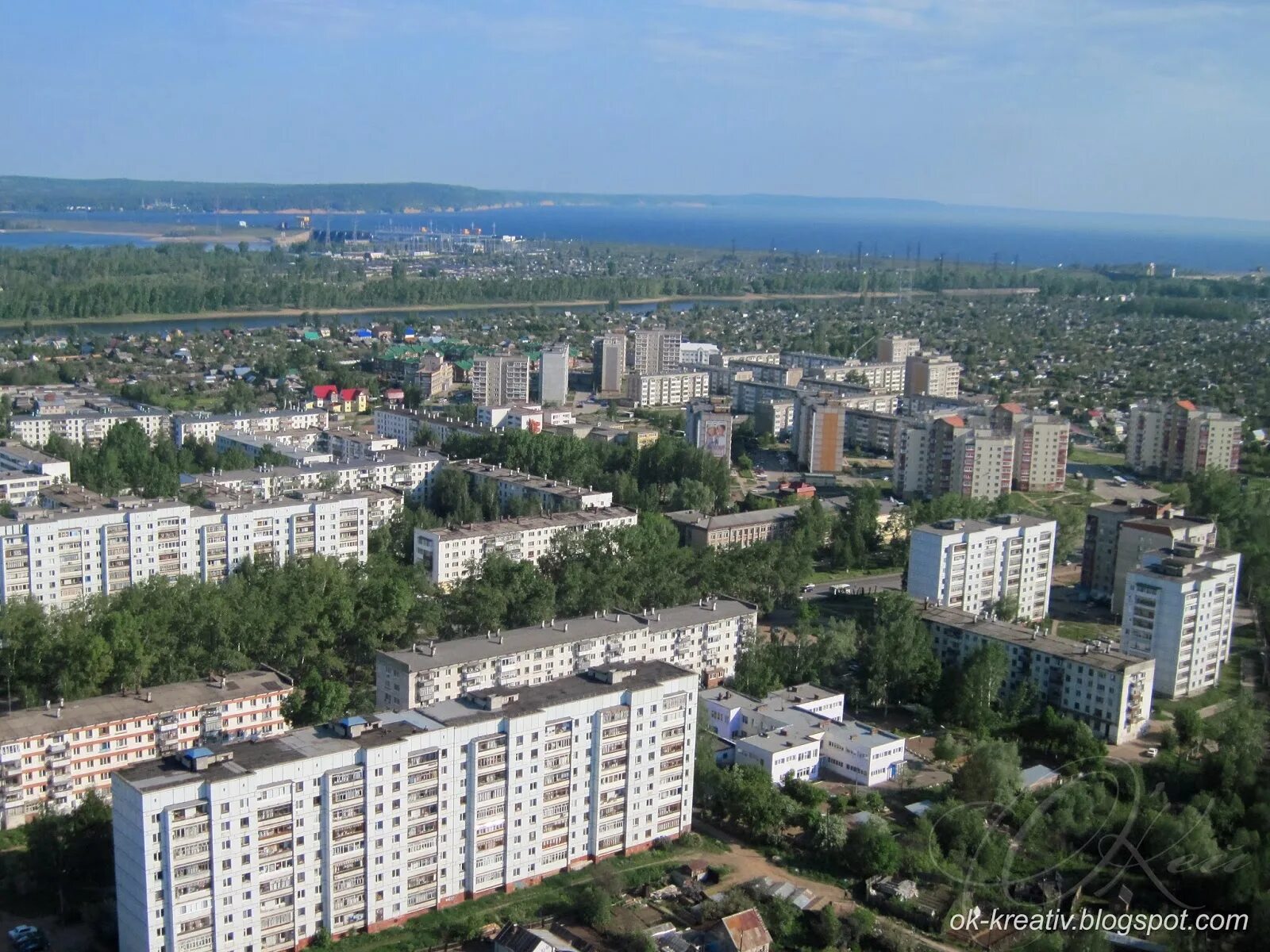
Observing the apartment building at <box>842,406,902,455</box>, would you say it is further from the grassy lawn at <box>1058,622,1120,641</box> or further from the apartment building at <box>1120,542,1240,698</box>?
the apartment building at <box>1120,542,1240,698</box>

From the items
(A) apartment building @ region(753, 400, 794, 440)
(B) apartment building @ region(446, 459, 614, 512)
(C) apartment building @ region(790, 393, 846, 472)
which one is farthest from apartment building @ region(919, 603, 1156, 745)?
(A) apartment building @ region(753, 400, 794, 440)

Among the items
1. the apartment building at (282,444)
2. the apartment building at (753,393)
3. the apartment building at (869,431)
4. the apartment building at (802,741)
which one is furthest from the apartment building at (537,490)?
the apartment building at (753,393)

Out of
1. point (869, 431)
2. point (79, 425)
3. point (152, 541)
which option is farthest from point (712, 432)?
point (152, 541)

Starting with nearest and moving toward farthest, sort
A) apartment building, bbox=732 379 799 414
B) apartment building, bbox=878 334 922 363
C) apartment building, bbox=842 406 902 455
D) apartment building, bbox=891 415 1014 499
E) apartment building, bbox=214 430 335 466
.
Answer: apartment building, bbox=214 430 335 466, apartment building, bbox=891 415 1014 499, apartment building, bbox=842 406 902 455, apartment building, bbox=732 379 799 414, apartment building, bbox=878 334 922 363

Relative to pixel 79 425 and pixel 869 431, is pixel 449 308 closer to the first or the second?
pixel 869 431

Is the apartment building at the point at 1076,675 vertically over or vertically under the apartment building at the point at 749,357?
under

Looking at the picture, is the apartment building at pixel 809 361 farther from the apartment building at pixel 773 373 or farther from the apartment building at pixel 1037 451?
the apartment building at pixel 1037 451
